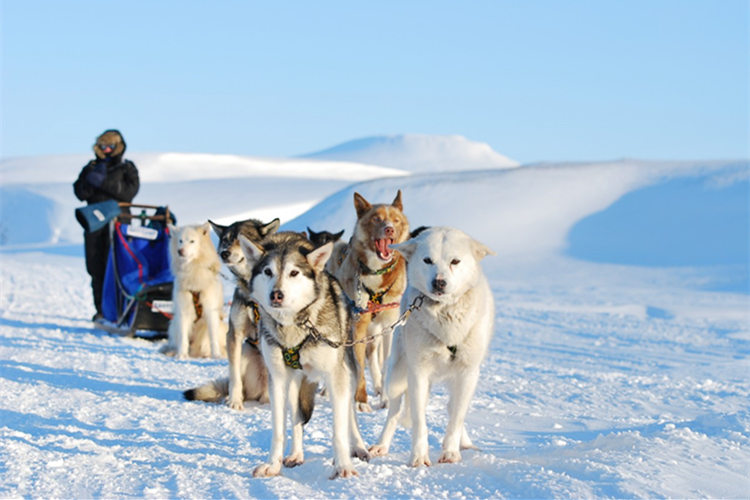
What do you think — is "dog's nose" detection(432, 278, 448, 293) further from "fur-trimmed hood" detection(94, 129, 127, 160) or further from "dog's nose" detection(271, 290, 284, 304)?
"fur-trimmed hood" detection(94, 129, 127, 160)

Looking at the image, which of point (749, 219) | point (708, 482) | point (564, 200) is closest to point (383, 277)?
point (708, 482)

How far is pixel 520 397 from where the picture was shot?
231 inches

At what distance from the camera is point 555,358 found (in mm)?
7941

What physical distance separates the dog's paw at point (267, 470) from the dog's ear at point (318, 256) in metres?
0.87

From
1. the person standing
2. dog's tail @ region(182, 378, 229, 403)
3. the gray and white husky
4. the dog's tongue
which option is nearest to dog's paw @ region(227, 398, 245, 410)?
the gray and white husky

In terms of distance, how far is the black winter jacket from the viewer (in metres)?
8.85

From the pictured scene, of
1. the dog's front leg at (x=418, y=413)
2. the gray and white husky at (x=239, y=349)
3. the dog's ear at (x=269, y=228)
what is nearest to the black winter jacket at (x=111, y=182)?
the gray and white husky at (x=239, y=349)

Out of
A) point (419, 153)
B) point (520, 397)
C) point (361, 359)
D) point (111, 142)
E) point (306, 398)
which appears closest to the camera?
point (306, 398)

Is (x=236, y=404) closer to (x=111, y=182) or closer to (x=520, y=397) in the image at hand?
(x=520, y=397)

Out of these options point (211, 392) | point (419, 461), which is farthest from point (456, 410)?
point (211, 392)

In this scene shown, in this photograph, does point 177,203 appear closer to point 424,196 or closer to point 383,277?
point 424,196

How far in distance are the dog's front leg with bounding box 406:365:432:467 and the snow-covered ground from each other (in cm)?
8

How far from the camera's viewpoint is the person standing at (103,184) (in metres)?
8.78

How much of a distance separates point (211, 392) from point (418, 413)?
83.2 inches
